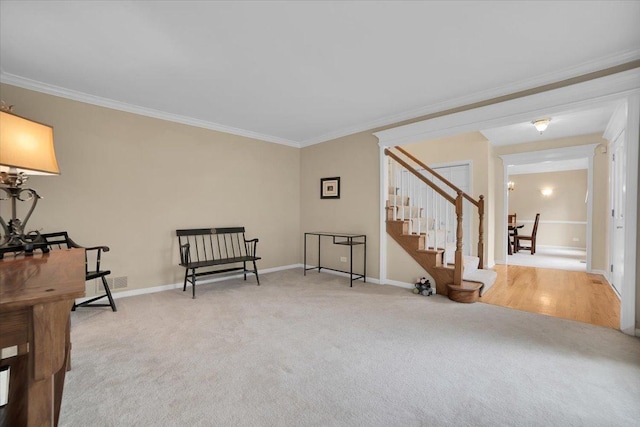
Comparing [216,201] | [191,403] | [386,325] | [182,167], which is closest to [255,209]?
[216,201]

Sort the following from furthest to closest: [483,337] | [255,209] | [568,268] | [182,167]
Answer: [568,268] → [255,209] → [182,167] → [483,337]

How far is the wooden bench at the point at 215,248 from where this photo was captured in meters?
4.07

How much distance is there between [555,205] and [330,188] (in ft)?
24.7

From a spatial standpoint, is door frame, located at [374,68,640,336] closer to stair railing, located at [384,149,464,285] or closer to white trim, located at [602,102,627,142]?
stair railing, located at [384,149,464,285]

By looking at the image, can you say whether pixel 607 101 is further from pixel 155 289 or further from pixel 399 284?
pixel 155 289

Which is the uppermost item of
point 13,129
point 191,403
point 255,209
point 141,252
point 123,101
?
point 123,101

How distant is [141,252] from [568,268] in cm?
719

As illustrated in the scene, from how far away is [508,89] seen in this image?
314 centimetres

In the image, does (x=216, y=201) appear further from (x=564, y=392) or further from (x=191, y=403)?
(x=564, y=392)

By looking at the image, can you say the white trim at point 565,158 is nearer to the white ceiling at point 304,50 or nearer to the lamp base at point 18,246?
the white ceiling at point 304,50

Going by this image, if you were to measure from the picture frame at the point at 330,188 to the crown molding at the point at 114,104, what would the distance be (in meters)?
1.24

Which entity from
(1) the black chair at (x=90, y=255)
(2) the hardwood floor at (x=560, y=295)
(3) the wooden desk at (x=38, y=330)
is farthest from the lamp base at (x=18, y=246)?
(2) the hardwood floor at (x=560, y=295)

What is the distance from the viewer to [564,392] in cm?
177

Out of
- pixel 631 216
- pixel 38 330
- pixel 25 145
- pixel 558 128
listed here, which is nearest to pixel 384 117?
pixel 631 216
